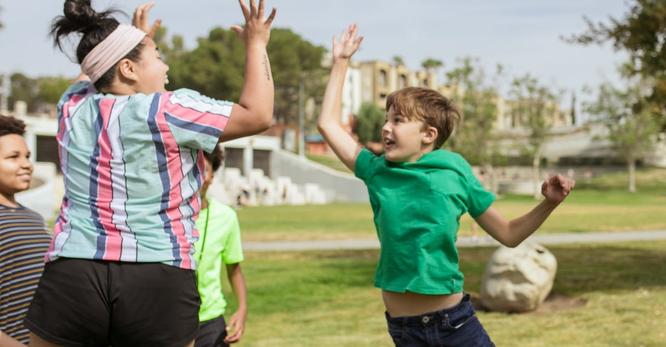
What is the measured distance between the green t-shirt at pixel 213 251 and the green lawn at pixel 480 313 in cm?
368

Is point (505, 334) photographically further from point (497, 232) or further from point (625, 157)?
point (625, 157)

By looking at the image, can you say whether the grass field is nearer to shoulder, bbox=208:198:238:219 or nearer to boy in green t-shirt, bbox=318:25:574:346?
shoulder, bbox=208:198:238:219

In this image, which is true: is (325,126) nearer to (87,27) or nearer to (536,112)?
(87,27)

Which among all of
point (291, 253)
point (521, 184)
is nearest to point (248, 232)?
point (291, 253)

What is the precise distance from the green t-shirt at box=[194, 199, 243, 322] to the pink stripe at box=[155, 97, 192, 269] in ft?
4.71

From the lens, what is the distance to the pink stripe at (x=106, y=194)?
245 cm

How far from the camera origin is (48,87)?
262ft

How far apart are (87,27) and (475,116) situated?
174 ft

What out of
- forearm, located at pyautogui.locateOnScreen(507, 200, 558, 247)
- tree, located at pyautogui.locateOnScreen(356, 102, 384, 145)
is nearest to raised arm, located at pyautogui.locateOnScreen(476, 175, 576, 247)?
forearm, located at pyautogui.locateOnScreen(507, 200, 558, 247)

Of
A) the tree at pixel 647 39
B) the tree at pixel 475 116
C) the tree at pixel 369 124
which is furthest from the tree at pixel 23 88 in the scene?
the tree at pixel 647 39

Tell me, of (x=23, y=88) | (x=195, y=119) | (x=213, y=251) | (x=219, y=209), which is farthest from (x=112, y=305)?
(x=23, y=88)

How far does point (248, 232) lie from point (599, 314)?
14746 mm

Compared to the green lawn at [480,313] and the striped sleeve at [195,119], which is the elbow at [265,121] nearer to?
the striped sleeve at [195,119]

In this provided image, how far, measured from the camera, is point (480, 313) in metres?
9.20
